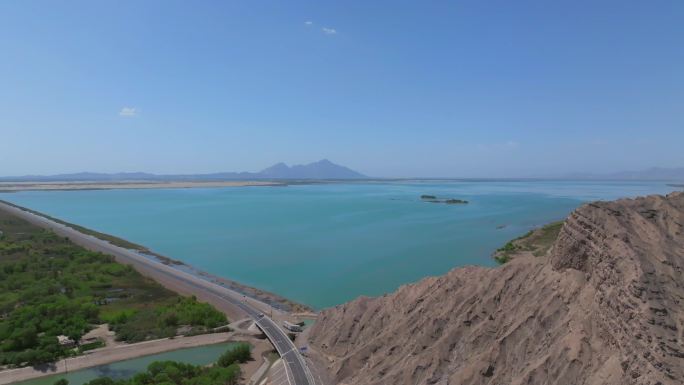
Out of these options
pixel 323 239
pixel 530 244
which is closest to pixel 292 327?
pixel 323 239

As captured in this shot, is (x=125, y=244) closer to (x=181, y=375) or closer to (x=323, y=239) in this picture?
(x=323, y=239)

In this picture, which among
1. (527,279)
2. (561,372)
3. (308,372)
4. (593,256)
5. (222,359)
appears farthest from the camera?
(222,359)

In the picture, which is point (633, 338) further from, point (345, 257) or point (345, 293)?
point (345, 257)

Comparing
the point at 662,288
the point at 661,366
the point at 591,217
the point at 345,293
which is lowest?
the point at 345,293

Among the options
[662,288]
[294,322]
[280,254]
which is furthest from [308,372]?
[280,254]

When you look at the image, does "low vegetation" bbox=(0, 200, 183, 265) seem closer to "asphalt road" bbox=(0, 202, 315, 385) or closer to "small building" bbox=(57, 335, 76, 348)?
"asphalt road" bbox=(0, 202, 315, 385)

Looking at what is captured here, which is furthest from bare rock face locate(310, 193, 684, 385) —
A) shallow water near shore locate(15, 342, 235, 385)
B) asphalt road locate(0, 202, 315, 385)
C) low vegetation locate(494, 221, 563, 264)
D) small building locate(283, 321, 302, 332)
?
low vegetation locate(494, 221, 563, 264)

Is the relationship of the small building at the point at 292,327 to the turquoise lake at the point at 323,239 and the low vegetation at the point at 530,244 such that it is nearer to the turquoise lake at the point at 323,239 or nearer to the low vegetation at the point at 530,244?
the turquoise lake at the point at 323,239
